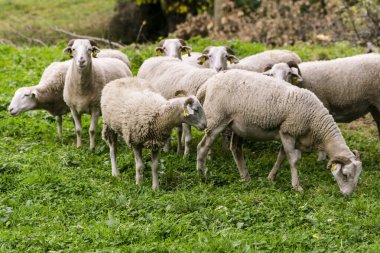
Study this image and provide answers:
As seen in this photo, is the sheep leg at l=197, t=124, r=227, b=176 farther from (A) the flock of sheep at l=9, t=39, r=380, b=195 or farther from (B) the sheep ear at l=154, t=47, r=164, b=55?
(B) the sheep ear at l=154, t=47, r=164, b=55

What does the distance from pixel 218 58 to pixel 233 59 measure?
9.2 inches

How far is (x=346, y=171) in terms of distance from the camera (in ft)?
25.8

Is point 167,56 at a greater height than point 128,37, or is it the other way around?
point 167,56

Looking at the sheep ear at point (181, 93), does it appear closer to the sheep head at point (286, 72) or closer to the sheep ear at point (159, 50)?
the sheep head at point (286, 72)

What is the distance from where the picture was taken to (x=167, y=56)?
11.3m

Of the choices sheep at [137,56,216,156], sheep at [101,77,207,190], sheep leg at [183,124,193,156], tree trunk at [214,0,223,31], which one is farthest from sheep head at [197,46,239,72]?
tree trunk at [214,0,223,31]

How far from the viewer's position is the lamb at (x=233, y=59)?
10516 millimetres

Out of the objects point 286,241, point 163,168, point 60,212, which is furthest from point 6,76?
point 286,241

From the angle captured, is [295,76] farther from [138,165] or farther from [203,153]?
[138,165]

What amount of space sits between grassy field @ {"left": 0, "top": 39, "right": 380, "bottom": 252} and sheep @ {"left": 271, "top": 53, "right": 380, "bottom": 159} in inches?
31.5

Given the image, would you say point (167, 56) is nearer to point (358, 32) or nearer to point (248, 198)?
point (248, 198)

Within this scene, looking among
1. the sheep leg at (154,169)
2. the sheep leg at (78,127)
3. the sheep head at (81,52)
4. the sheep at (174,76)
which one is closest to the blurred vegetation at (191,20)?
the sheep at (174,76)

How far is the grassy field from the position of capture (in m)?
6.50

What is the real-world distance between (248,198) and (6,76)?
7.53 meters
